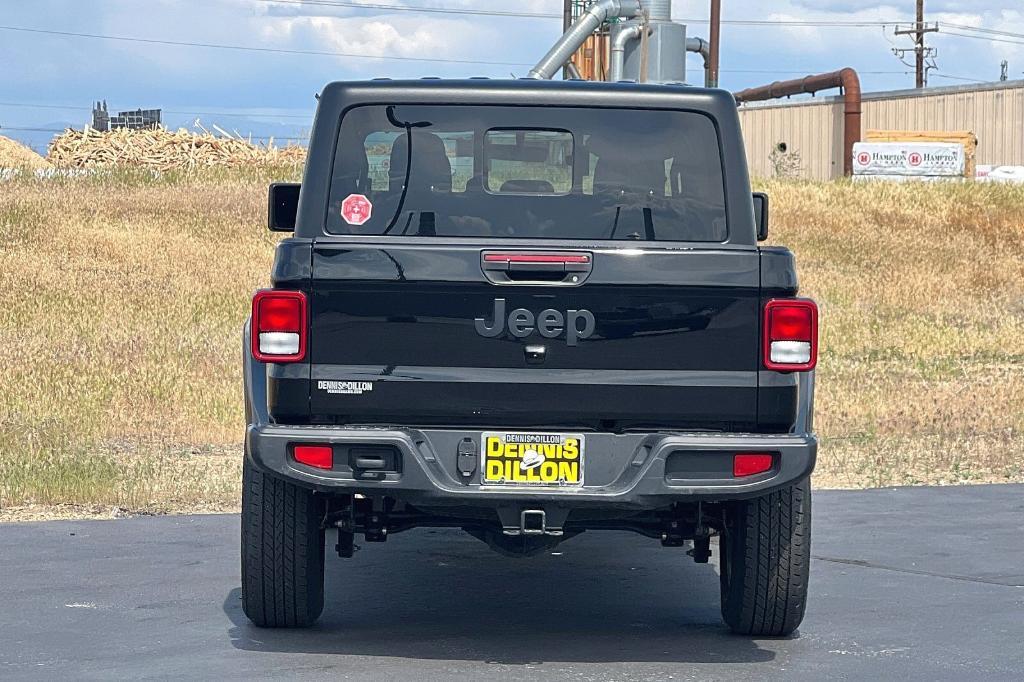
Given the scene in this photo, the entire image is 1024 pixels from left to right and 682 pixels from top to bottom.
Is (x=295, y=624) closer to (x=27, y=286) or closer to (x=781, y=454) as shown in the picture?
(x=781, y=454)

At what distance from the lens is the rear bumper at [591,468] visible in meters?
5.59

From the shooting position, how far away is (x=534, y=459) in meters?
5.67

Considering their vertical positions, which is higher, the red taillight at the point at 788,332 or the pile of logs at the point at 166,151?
the pile of logs at the point at 166,151

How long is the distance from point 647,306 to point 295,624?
1971mm

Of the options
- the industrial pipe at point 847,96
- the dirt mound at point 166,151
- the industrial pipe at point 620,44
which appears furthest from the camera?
the industrial pipe at point 847,96

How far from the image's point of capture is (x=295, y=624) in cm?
636

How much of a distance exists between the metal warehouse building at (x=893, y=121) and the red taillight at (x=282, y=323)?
4392 cm

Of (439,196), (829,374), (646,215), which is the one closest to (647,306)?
(646,215)

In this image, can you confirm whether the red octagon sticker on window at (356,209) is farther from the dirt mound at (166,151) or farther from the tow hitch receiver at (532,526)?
the dirt mound at (166,151)

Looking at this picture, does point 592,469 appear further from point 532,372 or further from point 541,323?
point 541,323

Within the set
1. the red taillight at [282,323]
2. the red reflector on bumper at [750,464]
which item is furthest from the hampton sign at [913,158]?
the red taillight at [282,323]

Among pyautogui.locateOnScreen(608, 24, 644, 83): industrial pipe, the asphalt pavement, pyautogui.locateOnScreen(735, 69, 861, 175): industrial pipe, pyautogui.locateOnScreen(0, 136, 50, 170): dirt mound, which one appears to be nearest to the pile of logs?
pyautogui.locateOnScreen(0, 136, 50, 170): dirt mound

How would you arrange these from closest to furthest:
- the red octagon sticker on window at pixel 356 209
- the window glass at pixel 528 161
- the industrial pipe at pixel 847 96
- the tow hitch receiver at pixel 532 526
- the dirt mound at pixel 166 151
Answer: the tow hitch receiver at pixel 532 526 → the red octagon sticker on window at pixel 356 209 → the window glass at pixel 528 161 → the dirt mound at pixel 166 151 → the industrial pipe at pixel 847 96

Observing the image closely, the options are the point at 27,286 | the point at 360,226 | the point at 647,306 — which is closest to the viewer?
the point at 647,306
